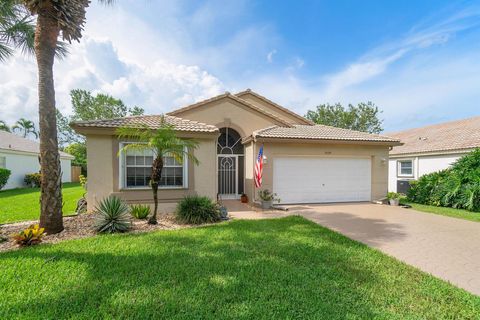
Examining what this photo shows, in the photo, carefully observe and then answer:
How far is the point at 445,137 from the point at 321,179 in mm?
14106

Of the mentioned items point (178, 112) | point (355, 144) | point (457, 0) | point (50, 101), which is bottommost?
point (355, 144)

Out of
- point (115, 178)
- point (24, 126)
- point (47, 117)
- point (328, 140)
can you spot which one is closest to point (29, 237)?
point (47, 117)

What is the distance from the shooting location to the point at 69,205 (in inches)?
523

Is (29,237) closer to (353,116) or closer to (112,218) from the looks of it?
(112,218)

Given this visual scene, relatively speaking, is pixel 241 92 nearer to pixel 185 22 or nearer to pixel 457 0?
pixel 185 22

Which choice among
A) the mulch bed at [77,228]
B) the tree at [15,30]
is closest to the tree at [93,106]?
the tree at [15,30]

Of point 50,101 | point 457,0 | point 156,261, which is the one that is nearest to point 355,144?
point 457,0

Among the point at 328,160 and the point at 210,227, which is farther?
the point at 328,160

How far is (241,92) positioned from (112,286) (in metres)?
15.4

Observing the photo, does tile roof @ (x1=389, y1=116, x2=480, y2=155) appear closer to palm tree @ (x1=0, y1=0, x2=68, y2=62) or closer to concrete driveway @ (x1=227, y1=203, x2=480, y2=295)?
concrete driveway @ (x1=227, y1=203, x2=480, y2=295)

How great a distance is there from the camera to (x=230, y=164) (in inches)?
564

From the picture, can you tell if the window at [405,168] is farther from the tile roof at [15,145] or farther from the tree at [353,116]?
the tile roof at [15,145]

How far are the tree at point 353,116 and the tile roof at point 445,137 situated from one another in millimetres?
9422

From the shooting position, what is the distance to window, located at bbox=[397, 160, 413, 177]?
19.5m
